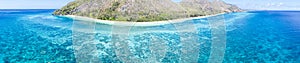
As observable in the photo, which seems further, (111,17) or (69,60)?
(111,17)

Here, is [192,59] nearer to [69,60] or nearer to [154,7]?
[69,60]

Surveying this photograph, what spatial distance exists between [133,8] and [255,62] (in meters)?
50.2

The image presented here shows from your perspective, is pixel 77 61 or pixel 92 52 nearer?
pixel 77 61

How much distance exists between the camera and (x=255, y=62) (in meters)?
20.7

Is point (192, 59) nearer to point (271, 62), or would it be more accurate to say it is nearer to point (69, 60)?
point (271, 62)

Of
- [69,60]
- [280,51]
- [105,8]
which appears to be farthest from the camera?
[105,8]

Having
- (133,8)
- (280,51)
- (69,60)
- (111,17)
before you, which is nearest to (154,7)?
(133,8)

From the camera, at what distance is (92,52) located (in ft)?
78.0

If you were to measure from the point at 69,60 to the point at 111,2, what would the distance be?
→ 2320 inches

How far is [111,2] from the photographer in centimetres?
7812

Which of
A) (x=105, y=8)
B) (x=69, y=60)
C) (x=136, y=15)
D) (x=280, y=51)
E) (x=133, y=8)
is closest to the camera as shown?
(x=69, y=60)

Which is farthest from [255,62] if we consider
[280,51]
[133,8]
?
[133,8]

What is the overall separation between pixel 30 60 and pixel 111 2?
58.5 meters

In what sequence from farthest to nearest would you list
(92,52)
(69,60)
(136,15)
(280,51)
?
(136,15), (280,51), (92,52), (69,60)
